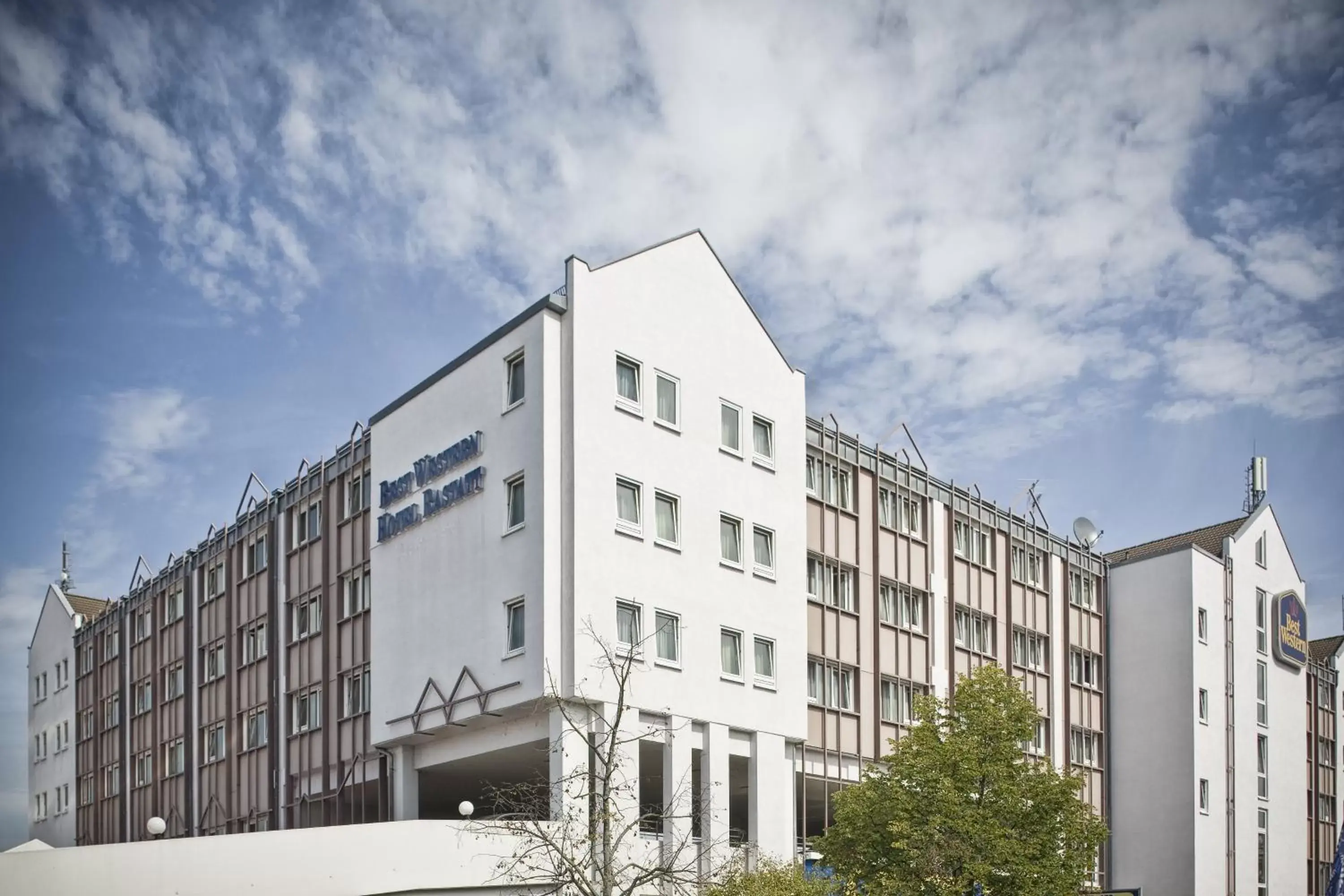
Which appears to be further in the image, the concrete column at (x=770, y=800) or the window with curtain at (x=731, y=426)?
the window with curtain at (x=731, y=426)

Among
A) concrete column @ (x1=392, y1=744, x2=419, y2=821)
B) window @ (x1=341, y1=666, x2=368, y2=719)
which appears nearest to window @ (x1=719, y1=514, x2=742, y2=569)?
concrete column @ (x1=392, y1=744, x2=419, y2=821)

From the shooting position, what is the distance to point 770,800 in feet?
148

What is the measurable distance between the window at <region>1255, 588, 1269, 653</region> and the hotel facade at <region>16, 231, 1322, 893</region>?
1494 cm

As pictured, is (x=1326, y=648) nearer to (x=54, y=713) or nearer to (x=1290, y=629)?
(x=1290, y=629)

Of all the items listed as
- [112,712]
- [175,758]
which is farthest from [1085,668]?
[112,712]

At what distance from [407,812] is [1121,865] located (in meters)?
33.2

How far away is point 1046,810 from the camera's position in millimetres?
39656

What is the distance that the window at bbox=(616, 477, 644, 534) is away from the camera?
42000 mm

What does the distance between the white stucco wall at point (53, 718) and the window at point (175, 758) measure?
13.6 m

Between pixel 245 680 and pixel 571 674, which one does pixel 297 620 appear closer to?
pixel 245 680

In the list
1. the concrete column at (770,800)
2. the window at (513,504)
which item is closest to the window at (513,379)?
the window at (513,504)

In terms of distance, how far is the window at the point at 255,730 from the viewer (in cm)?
5556

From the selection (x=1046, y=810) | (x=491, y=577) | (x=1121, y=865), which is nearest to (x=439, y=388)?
(x=491, y=577)

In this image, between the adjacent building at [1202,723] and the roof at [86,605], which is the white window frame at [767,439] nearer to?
the adjacent building at [1202,723]
